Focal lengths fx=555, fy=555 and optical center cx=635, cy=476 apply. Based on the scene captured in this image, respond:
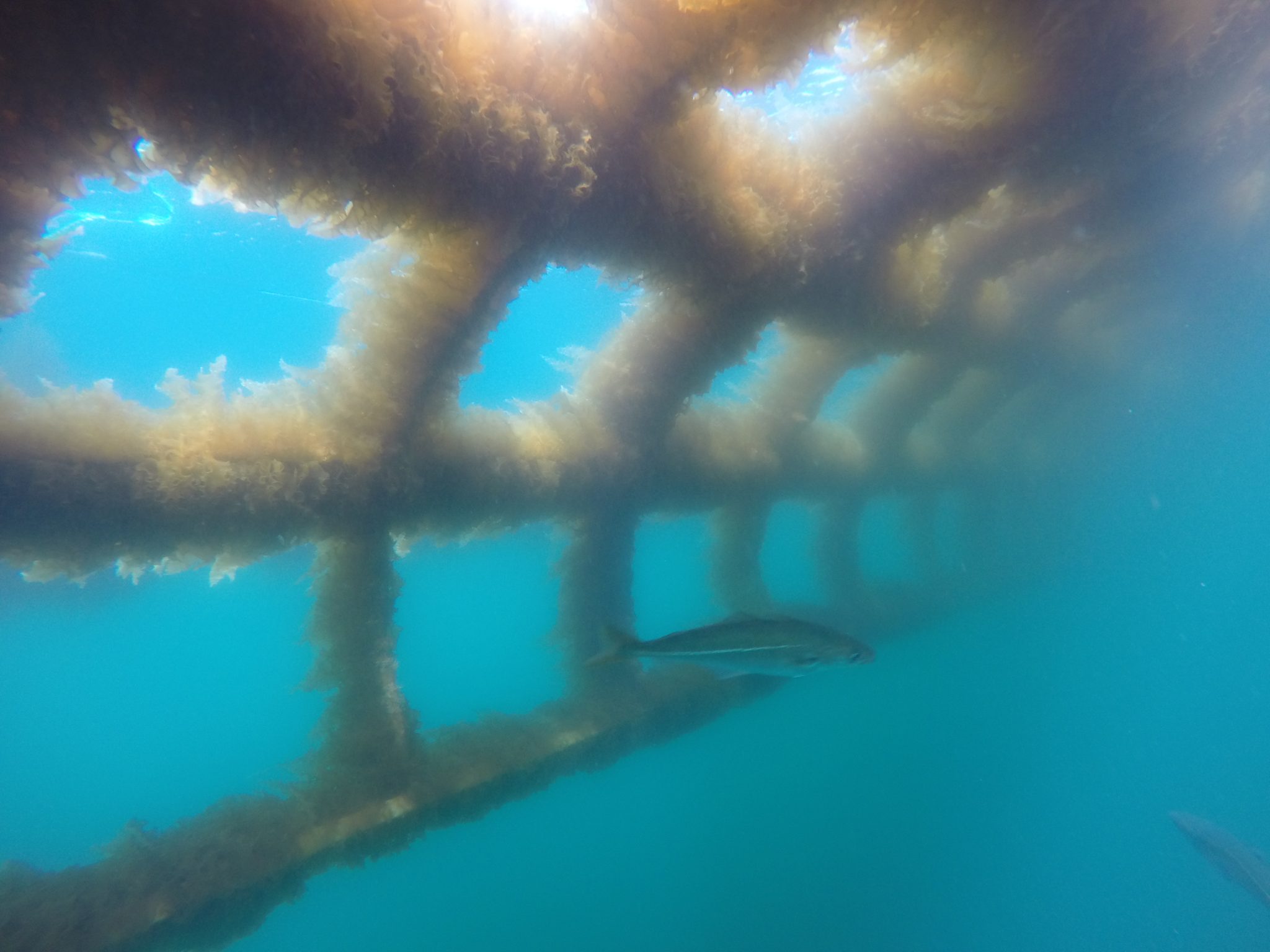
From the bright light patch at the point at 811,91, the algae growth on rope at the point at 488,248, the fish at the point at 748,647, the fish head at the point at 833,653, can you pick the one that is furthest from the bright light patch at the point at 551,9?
the bright light patch at the point at 811,91

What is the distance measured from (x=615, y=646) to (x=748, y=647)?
1.11 meters

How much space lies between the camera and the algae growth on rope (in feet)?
9.12

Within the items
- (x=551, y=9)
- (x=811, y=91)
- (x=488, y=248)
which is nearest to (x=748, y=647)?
(x=488, y=248)

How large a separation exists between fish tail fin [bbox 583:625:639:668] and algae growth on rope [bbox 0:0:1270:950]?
6.47ft

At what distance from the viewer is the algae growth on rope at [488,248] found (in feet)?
9.12

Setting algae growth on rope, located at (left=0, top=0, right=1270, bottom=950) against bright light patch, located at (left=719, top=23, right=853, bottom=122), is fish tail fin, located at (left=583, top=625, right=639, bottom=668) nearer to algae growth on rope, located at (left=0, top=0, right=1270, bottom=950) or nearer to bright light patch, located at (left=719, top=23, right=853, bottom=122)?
algae growth on rope, located at (left=0, top=0, right=1270, bottom=950)

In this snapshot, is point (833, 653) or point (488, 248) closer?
point (488, 248)

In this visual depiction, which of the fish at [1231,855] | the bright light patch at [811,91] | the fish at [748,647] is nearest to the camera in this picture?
the fish at [748,647]

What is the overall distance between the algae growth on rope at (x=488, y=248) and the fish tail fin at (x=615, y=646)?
197 cm

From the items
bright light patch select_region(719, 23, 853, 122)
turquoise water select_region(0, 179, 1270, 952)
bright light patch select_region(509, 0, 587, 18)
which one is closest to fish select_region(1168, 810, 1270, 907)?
turquoise water select_region(0, 179, 1270, 952)

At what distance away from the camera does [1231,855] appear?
11141 millimetres

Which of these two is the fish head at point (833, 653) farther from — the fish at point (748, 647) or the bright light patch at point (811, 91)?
the bright light patch at point (811, 91)

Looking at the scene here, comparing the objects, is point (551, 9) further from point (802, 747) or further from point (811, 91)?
point (802, 747)

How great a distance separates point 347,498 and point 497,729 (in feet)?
9.91
